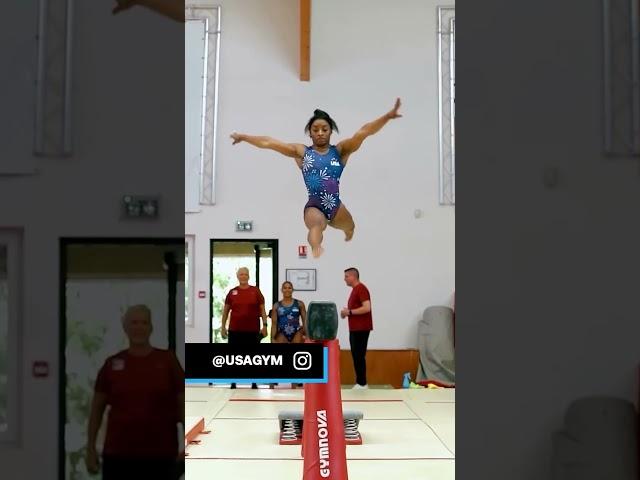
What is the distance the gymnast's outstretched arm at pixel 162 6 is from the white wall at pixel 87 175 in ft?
0.04

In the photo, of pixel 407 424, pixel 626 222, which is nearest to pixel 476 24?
pixel 626 222

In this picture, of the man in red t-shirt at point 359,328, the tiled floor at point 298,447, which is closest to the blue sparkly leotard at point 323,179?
the tiled floor at point 298,447

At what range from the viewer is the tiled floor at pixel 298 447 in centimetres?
270

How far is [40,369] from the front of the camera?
72 cm

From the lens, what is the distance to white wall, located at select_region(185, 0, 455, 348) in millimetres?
6324

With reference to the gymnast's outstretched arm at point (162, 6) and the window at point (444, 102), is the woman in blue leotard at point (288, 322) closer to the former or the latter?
the gymnast's outstretched arm at point (162, 6)

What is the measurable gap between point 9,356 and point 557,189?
2.10ft

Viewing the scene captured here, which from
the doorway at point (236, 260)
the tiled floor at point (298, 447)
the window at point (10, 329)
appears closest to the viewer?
the window at point (10, 329)

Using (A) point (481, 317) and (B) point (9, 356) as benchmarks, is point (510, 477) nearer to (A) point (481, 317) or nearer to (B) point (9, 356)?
(A) point (481, 317)

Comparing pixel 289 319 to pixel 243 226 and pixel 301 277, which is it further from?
pixel 243 226

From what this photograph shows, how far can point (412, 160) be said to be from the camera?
6.47 metres

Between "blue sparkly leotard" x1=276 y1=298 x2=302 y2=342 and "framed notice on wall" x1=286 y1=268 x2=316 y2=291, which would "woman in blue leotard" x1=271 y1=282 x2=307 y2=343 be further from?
"framed notice on wall" x1=286 y1=268 x2=316 y2=291
